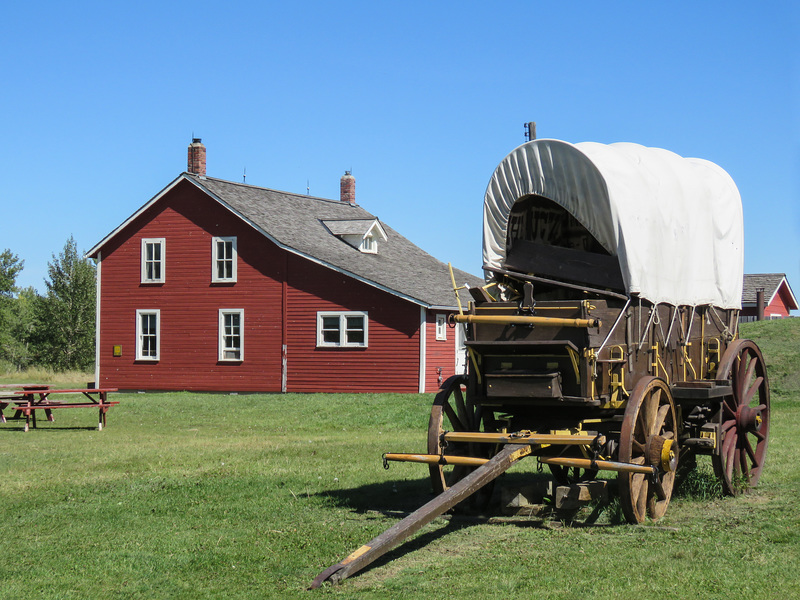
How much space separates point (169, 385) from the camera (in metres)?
32.8

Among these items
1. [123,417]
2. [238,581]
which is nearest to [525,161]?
[238,581]

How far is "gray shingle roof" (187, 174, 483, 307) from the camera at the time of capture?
3095cm

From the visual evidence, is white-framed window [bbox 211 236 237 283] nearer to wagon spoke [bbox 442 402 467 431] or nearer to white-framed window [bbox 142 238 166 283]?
white-framed window [bbox 142 238 166 283]

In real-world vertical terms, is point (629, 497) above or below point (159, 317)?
below

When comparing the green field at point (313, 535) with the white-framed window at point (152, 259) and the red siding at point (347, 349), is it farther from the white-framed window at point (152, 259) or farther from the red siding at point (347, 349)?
the white-framed window at point (152, 259)

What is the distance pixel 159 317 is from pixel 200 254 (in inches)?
105

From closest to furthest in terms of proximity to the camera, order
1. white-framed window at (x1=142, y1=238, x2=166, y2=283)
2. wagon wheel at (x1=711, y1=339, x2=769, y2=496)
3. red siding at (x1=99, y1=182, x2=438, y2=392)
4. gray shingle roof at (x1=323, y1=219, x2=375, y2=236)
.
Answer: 1. wagon wheel at (x1=711, y1=339, x2=769, y2=496)
2. red siding at (x1=99, y1=182, x2=438, y2=392)
3. white-framed window at (x1=142, y1=238, x2=166, y2=283)
4. gray shingle roof at (x1=323, y1=219, x2=375, y2=236)

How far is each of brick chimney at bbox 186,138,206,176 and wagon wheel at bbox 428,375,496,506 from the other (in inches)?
1072

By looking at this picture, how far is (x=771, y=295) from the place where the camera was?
6047cm

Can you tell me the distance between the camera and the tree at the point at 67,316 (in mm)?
52656

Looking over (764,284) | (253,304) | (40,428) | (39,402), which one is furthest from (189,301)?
(764,284)


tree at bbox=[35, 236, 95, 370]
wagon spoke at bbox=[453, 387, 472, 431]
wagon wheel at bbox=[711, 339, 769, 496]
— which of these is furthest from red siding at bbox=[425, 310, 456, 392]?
tree at bbox=[35, 236, 95, 370]

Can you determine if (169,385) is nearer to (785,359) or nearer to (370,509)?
(785,359)

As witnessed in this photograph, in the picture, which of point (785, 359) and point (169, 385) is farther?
point (169, 385)
